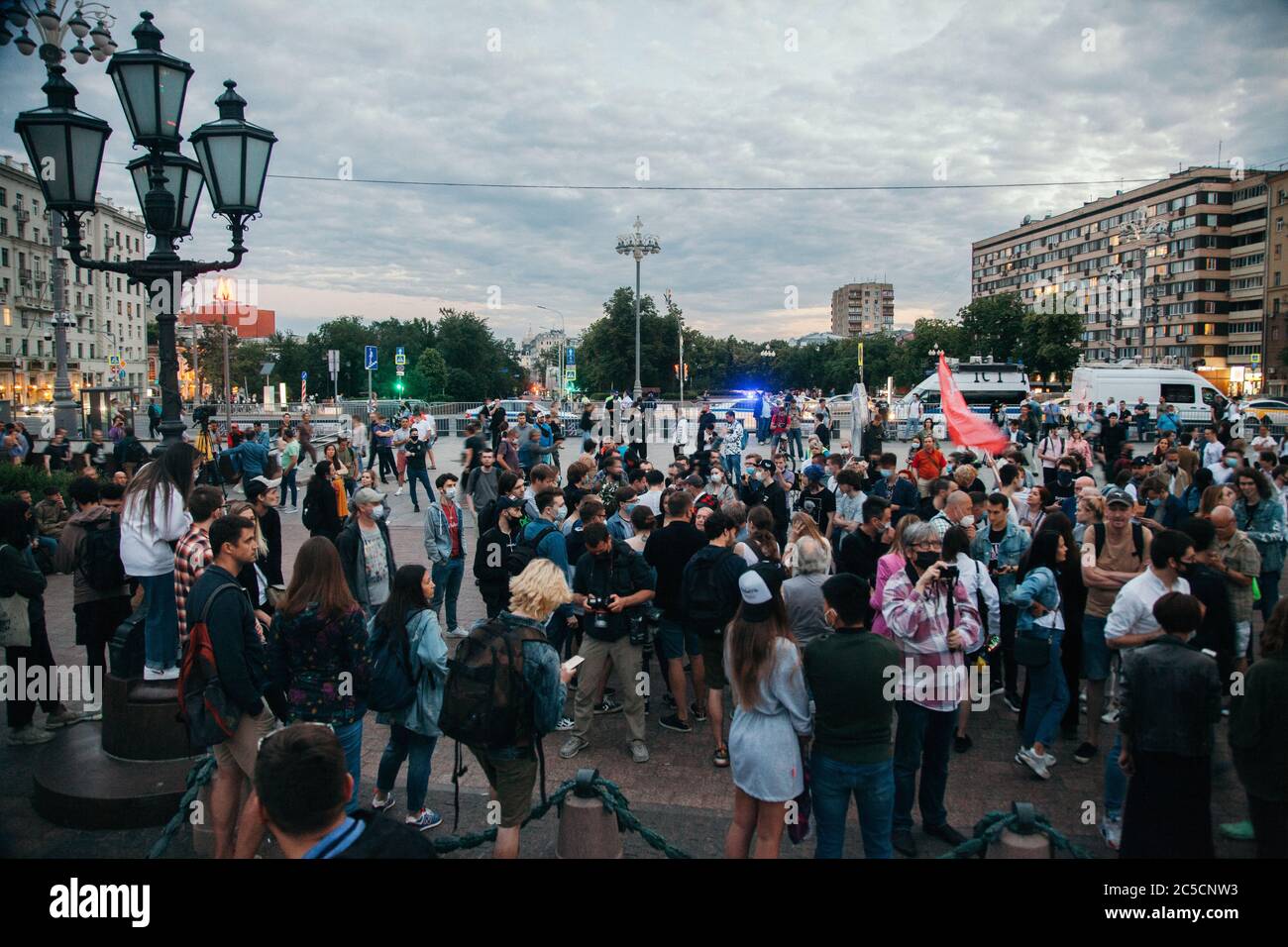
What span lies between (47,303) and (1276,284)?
377 ft

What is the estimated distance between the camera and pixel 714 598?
618cm

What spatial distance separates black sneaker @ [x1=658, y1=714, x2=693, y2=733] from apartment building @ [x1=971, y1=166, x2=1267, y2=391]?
78.1 metres

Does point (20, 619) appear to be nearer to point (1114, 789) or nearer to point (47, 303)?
point (1114, 789)

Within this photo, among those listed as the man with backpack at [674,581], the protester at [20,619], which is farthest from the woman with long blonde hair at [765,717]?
the protester at [20,619]

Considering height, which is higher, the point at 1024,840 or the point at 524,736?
the point at 524,736

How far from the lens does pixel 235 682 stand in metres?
4.17

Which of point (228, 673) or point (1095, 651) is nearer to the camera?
point (228, 673)

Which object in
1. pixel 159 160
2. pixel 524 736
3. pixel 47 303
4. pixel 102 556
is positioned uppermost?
pixel 47 303

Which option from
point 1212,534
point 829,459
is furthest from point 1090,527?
point 829,459

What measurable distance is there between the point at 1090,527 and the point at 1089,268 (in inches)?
4857

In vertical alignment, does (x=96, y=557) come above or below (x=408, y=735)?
above

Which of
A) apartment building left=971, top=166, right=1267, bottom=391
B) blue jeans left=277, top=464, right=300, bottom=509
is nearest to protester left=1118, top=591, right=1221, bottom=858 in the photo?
blue jeans left=277, top=464, right=300, bottom=509

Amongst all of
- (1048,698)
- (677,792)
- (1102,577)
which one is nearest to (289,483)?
(677,792)
